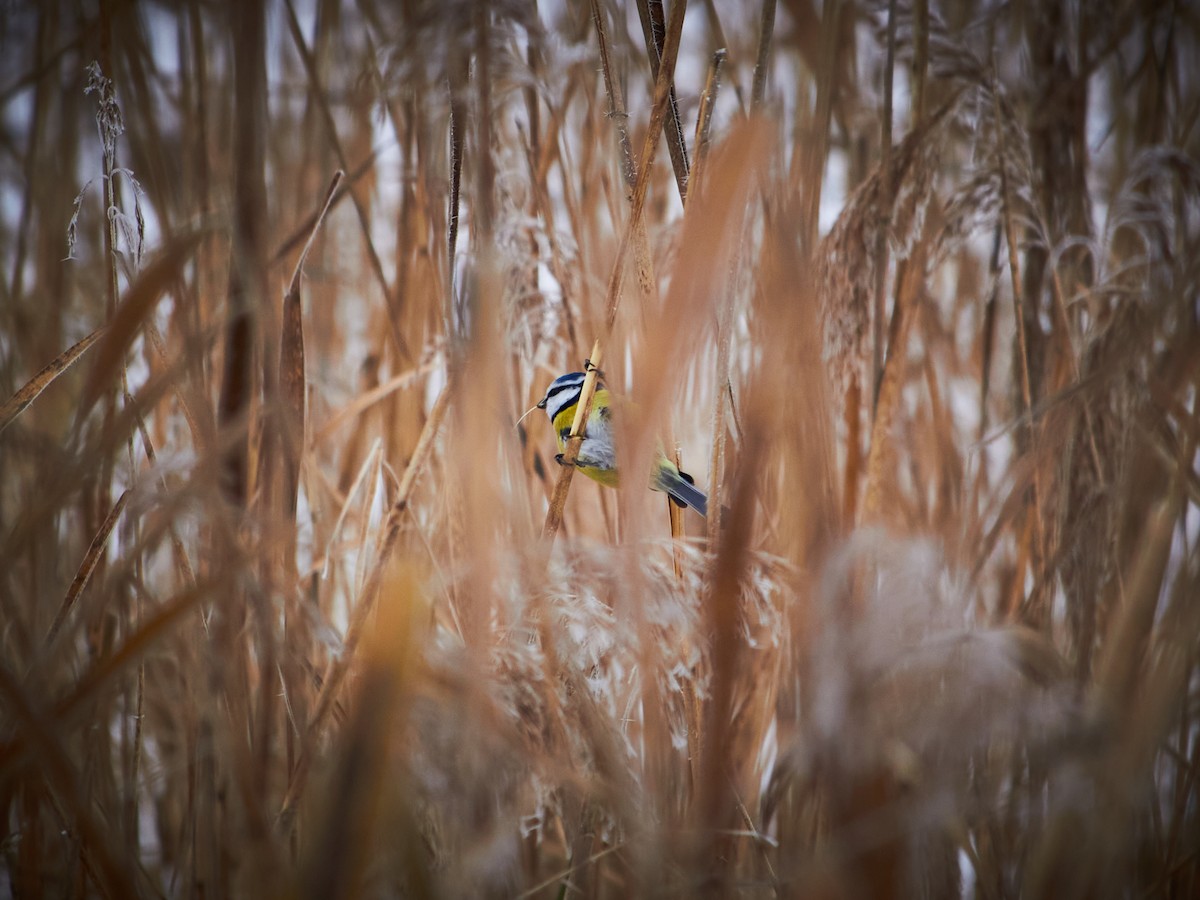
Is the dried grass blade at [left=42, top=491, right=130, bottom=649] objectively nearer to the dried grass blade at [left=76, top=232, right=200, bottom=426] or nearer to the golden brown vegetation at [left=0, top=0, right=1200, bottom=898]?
the golden brown vegetation at [left=0, top=0, right=1200, bottom=898]

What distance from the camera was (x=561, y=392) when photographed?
0.77 metres

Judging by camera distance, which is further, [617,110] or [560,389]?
[560,389]

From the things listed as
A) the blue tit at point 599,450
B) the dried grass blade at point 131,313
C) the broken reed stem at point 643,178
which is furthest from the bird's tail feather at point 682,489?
the dried grass blade at point 131,313

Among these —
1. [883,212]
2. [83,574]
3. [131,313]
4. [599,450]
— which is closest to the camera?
[131,313]

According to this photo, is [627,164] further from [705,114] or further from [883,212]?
[883,212]

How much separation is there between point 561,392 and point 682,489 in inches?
8.9

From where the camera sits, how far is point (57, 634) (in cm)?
45

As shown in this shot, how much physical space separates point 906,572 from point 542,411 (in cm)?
51

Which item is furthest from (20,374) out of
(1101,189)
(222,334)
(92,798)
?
(1101,189)

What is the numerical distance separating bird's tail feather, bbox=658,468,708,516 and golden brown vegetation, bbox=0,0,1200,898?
1.6 inches

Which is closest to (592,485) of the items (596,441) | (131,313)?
(596,441)

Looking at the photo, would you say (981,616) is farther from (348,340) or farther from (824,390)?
(348,340)

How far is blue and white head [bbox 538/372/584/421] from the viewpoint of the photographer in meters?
0.73

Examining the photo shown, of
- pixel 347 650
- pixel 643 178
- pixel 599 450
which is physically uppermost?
pixel 643 178
